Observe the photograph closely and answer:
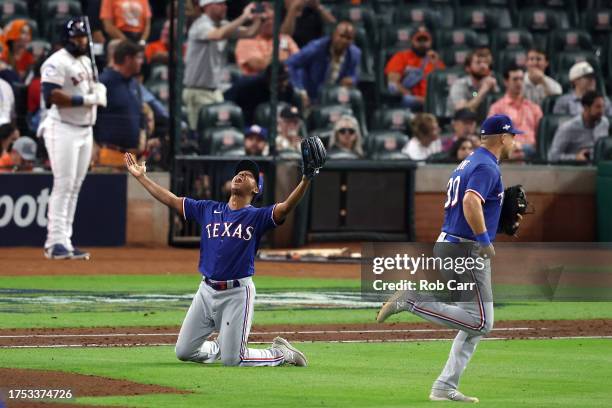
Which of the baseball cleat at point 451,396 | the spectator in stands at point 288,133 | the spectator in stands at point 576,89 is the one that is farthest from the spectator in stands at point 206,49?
the baseball cleat at point 451,396

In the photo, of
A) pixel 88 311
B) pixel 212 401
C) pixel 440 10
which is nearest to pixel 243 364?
pixel 212 401

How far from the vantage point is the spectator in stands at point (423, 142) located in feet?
68.9

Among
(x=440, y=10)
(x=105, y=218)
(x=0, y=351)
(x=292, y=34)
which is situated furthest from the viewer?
(x=440, y=10)

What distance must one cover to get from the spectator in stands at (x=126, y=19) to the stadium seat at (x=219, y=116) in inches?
49.3

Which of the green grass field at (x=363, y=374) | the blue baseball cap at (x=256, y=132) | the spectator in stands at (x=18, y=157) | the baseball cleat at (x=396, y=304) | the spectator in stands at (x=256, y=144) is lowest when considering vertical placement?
the green grass field at (x=363, y=374)

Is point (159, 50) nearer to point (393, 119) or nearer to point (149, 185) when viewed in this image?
point (393, 119)

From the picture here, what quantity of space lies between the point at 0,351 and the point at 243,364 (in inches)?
76.8

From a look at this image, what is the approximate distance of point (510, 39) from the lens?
24.2m

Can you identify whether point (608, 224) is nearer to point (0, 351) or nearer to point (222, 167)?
point (222, 167)

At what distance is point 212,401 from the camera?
29.5 ft

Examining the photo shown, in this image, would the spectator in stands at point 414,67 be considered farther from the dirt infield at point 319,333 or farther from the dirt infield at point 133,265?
the dirt infield at point 319,333

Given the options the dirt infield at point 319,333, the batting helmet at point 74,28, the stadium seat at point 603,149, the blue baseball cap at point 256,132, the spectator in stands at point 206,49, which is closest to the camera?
the dirt infield at point 319,333

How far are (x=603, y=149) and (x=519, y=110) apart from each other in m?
1.26

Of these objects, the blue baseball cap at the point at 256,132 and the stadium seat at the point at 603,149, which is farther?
the stadium seat at the point at 603,149
